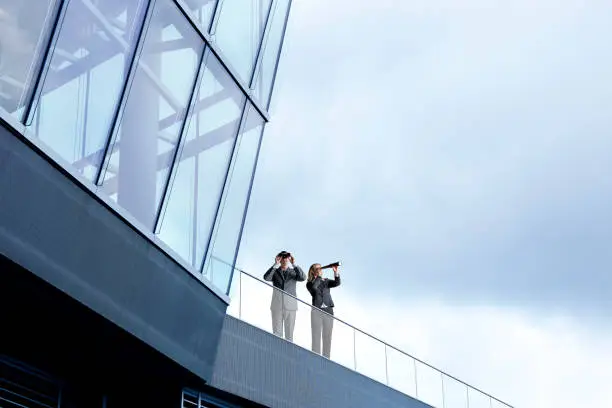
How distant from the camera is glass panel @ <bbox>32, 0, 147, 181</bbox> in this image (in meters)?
12.4

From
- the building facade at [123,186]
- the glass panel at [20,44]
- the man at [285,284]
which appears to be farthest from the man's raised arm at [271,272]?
the glass panel at [20,44]

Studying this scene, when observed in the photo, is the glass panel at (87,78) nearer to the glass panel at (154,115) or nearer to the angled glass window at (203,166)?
the glass panel at (154,115)

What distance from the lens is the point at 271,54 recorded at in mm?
18453

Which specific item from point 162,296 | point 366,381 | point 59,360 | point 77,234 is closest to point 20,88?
point 77,234

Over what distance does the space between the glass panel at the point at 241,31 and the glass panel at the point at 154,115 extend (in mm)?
942

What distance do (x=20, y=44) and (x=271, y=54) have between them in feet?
23.1

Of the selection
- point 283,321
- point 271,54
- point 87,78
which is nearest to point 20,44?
point 87,78

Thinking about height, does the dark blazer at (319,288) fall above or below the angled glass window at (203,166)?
above

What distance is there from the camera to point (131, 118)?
14031 millimetres

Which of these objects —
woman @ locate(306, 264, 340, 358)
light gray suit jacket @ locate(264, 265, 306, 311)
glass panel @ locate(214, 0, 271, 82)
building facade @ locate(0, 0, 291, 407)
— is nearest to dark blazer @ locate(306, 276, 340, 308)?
woman @ locate(306, 264, 340, 358)

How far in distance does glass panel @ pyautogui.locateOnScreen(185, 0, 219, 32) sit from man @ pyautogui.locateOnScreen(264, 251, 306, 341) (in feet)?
19.4

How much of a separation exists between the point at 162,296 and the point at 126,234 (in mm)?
1255

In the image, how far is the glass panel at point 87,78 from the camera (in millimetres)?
12391

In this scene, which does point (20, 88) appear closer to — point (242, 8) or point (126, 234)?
point (126, 234)
